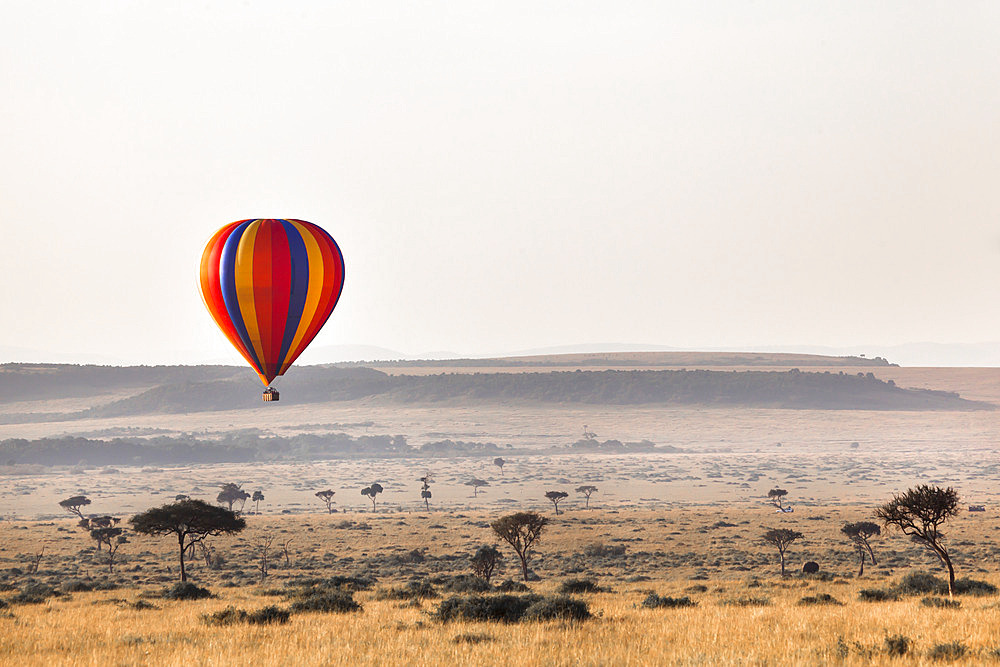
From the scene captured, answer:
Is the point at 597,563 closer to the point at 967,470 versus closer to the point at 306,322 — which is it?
the point at 306,322

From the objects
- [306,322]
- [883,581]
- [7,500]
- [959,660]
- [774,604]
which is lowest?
[7,500]

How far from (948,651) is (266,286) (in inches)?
923

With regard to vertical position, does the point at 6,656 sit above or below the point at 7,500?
above

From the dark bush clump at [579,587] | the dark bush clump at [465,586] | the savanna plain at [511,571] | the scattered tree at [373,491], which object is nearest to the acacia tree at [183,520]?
the savanna plain at [511,571]

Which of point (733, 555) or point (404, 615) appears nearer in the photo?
point (404, 615)

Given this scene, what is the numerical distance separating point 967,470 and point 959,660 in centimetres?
13039

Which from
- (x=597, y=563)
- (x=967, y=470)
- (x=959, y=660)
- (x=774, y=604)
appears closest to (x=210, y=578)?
(x=597, y=563)

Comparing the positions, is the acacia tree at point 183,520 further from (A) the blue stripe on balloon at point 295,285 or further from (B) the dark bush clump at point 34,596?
(A) the blue stripe on balloon at point 295,285

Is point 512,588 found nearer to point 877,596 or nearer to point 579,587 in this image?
point 579,587

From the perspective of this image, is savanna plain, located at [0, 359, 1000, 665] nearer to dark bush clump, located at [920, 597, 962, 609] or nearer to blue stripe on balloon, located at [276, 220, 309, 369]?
dark bush clump, located at [920, 597, 962, 609]

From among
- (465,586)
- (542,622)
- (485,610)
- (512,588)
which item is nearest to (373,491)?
(465,586)

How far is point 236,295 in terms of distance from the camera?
30156 millimetres

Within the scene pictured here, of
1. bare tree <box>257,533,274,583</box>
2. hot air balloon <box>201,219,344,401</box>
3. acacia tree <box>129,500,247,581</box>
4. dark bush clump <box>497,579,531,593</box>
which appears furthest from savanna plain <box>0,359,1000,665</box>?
hot air balloon <box>201,219,344,401</box>

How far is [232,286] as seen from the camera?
3017 cm
